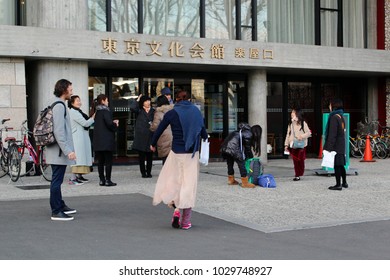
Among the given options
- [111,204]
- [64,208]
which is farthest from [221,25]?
[64,208]

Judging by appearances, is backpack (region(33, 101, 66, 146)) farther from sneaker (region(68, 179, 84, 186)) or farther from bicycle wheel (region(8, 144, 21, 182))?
bicycle wheel (region(8, 144, 21, 182))

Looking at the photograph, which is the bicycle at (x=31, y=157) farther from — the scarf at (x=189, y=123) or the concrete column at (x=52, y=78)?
the scarf at (x=189, y=123)

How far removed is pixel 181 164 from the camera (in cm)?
738

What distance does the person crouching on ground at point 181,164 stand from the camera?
7.34 m

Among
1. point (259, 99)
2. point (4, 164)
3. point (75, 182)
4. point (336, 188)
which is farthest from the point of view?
point (259, 99)

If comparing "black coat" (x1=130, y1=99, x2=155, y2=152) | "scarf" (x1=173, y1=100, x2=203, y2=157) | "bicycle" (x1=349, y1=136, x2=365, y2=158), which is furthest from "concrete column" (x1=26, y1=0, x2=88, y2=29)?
"bicycle" (x1=349, y1=136, x2=365, y2=158)

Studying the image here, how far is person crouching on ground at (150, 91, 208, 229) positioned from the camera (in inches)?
289

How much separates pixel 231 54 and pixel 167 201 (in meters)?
10.3

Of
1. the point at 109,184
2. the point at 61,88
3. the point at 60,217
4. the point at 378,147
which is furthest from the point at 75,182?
the point at 378,147

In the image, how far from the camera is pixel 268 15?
64.1ft

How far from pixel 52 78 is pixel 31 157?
2.53 m

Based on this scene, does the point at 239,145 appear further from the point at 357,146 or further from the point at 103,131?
the point at 357,146

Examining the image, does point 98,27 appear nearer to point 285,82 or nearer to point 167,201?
point 285,82

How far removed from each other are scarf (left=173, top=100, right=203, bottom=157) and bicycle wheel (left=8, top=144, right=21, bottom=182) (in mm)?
6087
